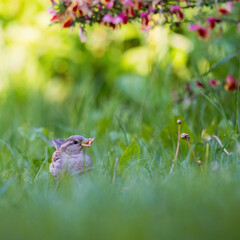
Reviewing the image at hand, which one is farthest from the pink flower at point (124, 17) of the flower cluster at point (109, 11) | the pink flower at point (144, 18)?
the pink flower at point (144, 18)

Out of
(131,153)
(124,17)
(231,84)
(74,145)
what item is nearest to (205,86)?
(231,84)

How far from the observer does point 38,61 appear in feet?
17.7

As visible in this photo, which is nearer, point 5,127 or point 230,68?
point 230,68

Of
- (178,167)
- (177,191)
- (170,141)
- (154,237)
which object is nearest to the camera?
(154,237)

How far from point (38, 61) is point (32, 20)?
489 millimetres

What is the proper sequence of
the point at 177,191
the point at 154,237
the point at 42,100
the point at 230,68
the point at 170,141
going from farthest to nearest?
the point at 42,100 → the point at 230,68 → the point at 170,141 → the point at 177,191 → the point at 154,237

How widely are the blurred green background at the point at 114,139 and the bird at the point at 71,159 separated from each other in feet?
0.19

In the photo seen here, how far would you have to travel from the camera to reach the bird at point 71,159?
1941 millimetres

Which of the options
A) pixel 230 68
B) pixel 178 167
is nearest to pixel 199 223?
pixel 178 167

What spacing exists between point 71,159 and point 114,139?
1.10 metres

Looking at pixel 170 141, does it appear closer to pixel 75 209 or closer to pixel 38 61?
pixel 75 209

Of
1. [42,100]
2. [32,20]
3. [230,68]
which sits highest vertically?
[32,20]

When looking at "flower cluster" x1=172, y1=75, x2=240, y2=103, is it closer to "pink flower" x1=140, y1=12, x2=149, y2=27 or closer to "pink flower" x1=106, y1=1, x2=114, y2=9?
"pink flower" x1=140, y1=12, x2=149, y2=27

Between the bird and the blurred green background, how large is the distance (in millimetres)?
57
